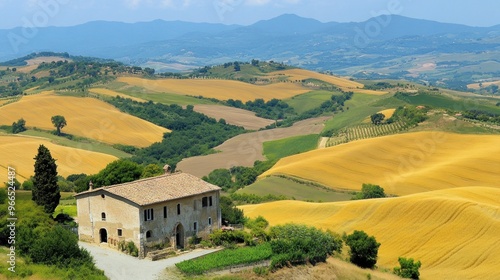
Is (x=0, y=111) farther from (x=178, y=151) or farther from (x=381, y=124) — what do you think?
(x=381, y=124)

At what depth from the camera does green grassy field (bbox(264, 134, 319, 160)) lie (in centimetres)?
12175

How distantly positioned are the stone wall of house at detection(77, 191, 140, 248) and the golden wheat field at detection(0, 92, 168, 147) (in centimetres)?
8566

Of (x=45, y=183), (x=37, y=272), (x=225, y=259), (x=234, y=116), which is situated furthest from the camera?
(x=234, y=116)

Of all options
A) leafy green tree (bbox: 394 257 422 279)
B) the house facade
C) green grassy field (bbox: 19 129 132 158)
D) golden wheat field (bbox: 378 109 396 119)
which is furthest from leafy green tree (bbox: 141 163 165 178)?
golden wheat field (bbox: 378 109 396 119)

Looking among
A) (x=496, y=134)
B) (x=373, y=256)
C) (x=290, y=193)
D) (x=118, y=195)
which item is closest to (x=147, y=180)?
(x=118, y=195)

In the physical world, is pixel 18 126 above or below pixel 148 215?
below

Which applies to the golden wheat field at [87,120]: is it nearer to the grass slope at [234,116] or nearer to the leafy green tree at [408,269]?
the grass slope at [234,116]

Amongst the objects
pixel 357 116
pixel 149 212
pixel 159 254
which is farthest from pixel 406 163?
pixel 159 254

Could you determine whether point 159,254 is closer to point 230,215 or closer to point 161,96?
point 230,215

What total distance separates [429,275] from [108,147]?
286 feet

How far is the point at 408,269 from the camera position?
50031 mm

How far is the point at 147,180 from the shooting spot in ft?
163

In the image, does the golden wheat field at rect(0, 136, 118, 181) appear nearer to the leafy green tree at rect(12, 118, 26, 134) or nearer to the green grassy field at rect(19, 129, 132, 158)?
the green grassy field at rect(19, 129, 132, 158)

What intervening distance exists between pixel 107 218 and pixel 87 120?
3943 inches
